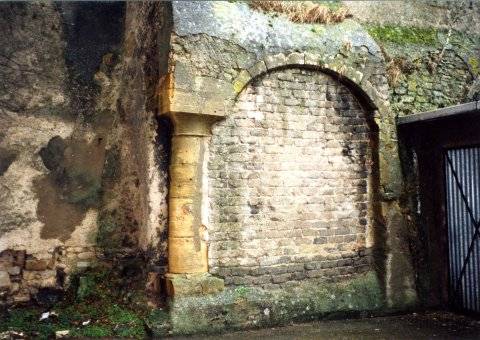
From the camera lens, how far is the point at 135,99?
6.11m

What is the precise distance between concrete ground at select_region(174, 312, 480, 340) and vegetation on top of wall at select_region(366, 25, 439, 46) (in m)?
4.19

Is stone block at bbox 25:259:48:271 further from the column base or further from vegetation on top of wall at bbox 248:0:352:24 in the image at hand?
vegetation on top of wall at bbox 248:0:352:24

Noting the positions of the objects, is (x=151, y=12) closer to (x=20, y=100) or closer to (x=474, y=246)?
(x=20, y=100)

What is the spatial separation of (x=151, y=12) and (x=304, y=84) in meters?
2.23

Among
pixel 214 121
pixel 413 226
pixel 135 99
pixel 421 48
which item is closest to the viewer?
pixel 214 121

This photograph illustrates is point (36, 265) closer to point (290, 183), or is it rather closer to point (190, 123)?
point (190, 123)

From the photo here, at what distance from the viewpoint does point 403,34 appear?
7.46 meters

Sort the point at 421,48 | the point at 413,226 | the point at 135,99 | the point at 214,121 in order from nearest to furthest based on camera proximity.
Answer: the point at 214,121 → the point at 135,99 → the point at 413,226 → the point at 421,48

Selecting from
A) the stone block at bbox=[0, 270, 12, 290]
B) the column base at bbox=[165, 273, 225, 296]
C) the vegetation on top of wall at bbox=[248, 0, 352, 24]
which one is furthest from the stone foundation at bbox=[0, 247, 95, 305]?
the vegetation on top of wall at bbox=[248, 0, 352, 24]

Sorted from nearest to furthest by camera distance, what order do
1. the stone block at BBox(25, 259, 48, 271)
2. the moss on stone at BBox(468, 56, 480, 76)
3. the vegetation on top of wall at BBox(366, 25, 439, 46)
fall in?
the stone block at BBox(25, 259, 48, 271)
the vegetation on top of wall at BBox(366, 25, 439, 46)
the moss on stone at BBox(468, 56, 480, 76)

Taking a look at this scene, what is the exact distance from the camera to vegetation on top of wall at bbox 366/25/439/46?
7.26 m

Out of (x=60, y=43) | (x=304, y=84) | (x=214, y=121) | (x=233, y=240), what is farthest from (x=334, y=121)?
(x=60, y=43)

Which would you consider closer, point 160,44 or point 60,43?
point 160,44

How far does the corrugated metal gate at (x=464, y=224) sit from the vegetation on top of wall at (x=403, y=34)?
6.63 feet
